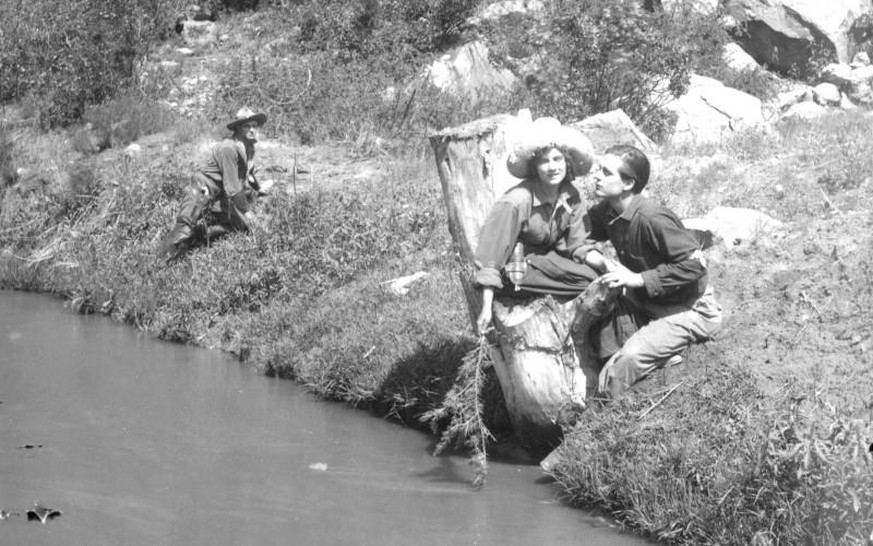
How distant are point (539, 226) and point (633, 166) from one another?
640 millimetres

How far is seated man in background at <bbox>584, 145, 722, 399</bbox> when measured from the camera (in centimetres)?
672

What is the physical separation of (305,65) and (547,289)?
1166cm

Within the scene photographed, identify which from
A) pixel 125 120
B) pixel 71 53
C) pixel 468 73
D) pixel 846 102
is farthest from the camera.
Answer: pixel 71 53

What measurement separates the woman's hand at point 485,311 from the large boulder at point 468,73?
10.1m

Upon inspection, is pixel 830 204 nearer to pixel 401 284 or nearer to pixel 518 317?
pixel 401 284

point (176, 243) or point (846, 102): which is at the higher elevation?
point (176, 243)

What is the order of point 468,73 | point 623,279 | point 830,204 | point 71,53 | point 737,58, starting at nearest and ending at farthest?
1. point 623,279
2. point 830,204
3. point 468,73
4. point 71,53
5. point 737,58

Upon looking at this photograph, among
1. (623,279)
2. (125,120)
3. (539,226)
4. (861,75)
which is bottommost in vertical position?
(861,75)

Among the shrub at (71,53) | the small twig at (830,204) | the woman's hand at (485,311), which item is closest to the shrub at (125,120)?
the shrub at (71,53)

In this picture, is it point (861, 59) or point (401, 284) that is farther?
point (861, 59)

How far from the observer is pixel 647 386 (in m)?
7.03

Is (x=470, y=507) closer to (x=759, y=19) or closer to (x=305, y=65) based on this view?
(x=305, y=65)

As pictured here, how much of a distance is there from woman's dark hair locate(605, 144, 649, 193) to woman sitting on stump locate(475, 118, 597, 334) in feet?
0.69

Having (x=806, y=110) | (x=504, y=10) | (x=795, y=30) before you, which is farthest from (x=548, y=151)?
(x=795, y=30)
